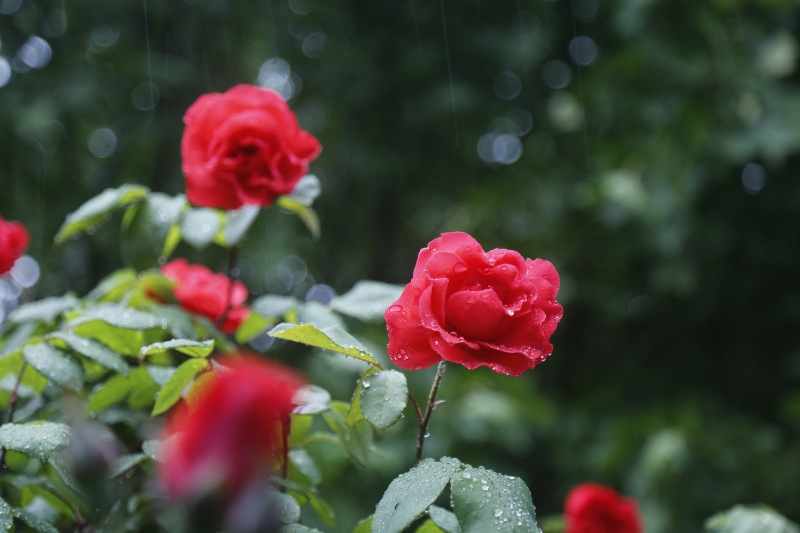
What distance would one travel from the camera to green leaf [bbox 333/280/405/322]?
77 centimetres

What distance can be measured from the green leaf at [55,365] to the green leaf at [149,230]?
21 cm

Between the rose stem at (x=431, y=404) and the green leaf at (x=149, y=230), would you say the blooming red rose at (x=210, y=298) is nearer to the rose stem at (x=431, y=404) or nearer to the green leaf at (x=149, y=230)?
the green leaf at (x=149, y=230)

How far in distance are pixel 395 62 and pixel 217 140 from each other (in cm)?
215

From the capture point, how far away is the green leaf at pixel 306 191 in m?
0.81

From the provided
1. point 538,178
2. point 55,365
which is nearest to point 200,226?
point 55,365

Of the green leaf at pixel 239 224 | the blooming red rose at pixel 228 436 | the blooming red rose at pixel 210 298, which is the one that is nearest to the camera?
the blooming red rose at pixel 228 436

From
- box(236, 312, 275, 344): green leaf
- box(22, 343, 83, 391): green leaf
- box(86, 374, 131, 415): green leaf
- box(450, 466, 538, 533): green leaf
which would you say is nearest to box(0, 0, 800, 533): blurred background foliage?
box(236, 312, 275, 344): green leaf

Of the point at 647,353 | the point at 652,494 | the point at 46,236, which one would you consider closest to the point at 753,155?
the point at 647,353

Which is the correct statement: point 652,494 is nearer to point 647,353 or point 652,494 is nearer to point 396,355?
point 647,353

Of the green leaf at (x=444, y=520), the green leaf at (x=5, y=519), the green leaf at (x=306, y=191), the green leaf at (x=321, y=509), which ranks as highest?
the green leaf at (x=306, y=191)

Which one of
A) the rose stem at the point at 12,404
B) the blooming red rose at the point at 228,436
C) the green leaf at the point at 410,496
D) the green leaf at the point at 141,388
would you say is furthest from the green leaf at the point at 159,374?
the blooming red rose at the point at 228,436

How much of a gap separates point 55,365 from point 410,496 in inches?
15.7

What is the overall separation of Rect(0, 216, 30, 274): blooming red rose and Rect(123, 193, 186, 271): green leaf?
0.23 meters

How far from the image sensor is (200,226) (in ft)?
2.67
